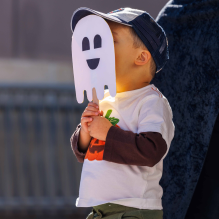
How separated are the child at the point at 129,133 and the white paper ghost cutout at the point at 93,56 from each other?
3 cm

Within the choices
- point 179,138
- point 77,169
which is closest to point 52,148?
point 77,169

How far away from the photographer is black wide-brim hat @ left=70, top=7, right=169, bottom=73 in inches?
28.1

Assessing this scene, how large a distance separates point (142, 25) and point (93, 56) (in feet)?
0.44

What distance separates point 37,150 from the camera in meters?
2.24

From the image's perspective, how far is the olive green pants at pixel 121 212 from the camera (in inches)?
27.0

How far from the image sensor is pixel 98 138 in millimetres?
704

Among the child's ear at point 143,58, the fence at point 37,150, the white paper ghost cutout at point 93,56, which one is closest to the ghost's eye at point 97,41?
the white paper ghost cutout at point 93,56

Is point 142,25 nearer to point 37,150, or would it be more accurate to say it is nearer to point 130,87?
point 130,87

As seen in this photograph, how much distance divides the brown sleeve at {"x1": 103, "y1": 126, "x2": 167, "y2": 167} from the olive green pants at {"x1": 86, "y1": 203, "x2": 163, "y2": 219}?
0.10 metres

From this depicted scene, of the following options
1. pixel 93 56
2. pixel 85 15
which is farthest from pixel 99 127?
pixel 85 15

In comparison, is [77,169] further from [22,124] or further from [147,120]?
[147,120]

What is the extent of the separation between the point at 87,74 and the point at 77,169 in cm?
163

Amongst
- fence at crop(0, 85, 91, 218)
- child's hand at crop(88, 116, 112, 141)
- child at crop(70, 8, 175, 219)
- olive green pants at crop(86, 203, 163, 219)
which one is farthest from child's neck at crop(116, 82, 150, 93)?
fence at crop(0, 85, 91, 218)

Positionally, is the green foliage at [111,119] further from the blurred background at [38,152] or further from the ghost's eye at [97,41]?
the blurred background at [38,152]
